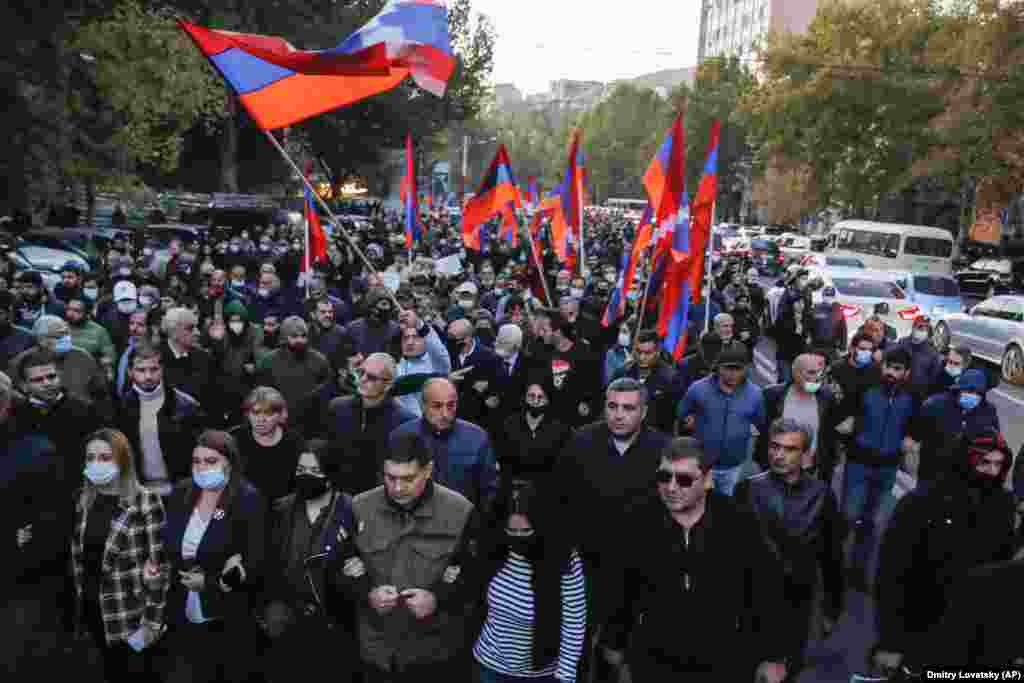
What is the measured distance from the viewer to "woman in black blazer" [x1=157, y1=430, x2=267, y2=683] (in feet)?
13.3

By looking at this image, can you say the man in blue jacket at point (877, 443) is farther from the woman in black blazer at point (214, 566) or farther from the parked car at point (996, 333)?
→ the parked car at point (996, 333)

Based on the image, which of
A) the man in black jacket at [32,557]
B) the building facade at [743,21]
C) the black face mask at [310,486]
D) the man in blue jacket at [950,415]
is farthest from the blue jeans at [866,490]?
the building facade at [743,21]

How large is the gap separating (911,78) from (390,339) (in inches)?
1380

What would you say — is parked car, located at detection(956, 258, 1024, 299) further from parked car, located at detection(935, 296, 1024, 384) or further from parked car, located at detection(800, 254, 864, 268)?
parked car, located at detection(935, 296, 1024, 384)

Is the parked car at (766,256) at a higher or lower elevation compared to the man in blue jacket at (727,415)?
lower

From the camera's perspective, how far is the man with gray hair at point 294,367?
278 inches

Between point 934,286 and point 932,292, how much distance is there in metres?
0.27

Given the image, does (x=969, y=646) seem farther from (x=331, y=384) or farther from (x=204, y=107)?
(x=204, y=107)

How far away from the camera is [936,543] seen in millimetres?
3793

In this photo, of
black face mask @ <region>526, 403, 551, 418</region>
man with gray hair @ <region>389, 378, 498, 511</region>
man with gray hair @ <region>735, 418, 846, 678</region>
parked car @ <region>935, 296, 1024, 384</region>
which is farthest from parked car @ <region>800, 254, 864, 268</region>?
man with gray hair @ <region>735, 418, 846, 678</region>

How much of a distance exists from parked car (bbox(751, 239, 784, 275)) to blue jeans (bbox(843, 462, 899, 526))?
26250 millimetres

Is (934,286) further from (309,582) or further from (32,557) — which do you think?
(32,557)

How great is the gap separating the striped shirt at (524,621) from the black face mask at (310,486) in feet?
2.61

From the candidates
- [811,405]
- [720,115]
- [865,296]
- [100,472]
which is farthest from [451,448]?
[720,115]
